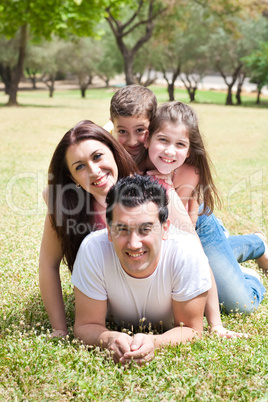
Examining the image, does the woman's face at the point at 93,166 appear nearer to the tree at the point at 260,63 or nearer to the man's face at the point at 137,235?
the man's face at the point at 137,235

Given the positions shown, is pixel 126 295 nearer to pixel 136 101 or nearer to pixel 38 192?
pixel 136 101

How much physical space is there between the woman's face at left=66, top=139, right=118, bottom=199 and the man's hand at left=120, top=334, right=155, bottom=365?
110 cm

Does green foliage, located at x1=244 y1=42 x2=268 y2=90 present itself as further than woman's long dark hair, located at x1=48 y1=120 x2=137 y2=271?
Yes

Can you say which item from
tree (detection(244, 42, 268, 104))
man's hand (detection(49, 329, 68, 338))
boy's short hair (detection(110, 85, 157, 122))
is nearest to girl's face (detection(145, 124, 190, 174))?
boy's short hair (detection(110, 85, 157, 122))

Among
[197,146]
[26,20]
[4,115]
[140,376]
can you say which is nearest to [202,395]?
[140,376]

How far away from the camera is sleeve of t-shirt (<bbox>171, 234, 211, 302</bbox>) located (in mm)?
3277

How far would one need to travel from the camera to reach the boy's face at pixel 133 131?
409 centimetres

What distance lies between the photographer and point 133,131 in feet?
13.6

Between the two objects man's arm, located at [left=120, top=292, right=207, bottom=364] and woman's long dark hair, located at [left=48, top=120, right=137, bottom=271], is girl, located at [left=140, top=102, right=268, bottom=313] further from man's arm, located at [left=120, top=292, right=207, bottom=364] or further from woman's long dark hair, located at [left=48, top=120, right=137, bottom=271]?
man's arm, located at [left=120, top=292, right=207, bottom=364]

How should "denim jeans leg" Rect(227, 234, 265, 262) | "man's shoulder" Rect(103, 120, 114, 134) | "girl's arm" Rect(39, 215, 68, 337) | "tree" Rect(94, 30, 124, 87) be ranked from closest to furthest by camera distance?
"girl's arm" Rect(39, 215, 68, 337) → "man's shoulder" Rect(103, 120, 114, 134) → "denim jeans leg" Rect(227, 234, 265, 262) → "tree" Rect(94, 30, 124, 87)

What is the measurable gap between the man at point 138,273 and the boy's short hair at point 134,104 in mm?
1032

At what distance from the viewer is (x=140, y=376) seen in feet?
10.00

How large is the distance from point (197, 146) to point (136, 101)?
65 centimetres

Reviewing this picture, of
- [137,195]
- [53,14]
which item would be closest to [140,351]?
[137,195]
